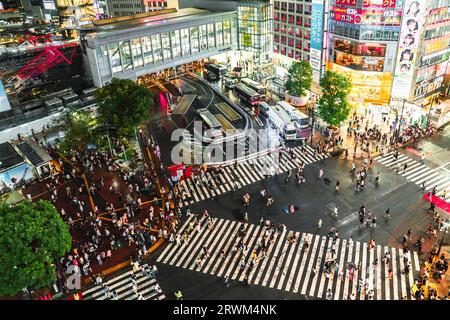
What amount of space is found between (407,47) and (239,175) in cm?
3722

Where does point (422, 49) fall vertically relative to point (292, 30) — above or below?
below

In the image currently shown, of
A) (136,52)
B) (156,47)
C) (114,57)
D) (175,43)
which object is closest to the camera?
(114,57)

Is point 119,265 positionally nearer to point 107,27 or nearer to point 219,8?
point 107,27

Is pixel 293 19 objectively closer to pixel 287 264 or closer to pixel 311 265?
pixel 311 265

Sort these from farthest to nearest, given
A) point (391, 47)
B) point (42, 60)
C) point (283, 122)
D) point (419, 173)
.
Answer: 1. point (42, 60)
2. point (391, 47)
3. point (283, 122)
4. point (419, 173)

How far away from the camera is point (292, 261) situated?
35219mm

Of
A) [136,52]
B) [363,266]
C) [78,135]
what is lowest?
[363,266]

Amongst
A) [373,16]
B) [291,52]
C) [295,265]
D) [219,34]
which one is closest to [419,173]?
[295,265]

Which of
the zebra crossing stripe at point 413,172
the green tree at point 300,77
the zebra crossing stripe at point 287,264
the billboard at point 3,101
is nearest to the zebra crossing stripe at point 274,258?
the zebra crossing stripe at point 287,264

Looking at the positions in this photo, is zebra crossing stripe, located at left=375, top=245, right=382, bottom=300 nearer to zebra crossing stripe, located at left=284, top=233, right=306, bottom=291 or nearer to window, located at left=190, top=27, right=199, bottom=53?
zebra crossing stripe, located at left=284, top=233, right=306, bottom=291

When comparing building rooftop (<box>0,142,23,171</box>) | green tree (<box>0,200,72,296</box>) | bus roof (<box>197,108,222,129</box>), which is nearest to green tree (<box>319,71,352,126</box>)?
bus roof (<box>197,108,222,129</box>)

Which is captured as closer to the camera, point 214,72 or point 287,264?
point 287,264

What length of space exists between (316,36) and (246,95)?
18644mm
